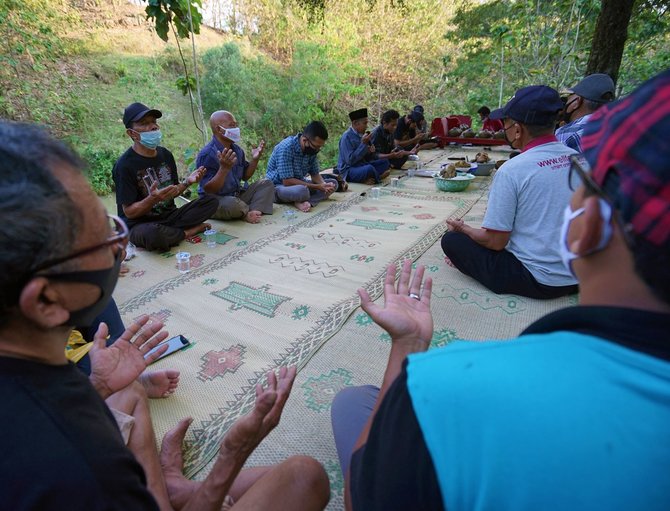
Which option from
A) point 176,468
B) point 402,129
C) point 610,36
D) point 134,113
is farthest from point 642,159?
point 402,129

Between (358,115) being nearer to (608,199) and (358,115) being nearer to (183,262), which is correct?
(183,262)

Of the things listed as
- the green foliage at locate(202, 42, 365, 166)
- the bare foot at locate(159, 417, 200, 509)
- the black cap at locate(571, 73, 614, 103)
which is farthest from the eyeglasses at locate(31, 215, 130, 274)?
the green foliage at locate(202, 42, 365, 166)

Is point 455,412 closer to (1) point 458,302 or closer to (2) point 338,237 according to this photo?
(1) point 458,302

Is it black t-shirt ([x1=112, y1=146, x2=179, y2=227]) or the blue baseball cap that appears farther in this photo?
black t-shirt ([x1=112, y1=146, x2=179, y2=227])

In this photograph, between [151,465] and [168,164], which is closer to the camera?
[151,465]

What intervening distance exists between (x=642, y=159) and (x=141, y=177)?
11.3 feet

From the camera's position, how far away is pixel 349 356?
201 centimetres

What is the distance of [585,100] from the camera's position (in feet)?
11.4

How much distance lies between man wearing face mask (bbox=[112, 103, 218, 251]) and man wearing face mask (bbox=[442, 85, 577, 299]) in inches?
94.5

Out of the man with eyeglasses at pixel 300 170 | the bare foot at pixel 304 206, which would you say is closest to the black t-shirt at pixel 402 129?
the man with eyeglasses at pixel 300 170

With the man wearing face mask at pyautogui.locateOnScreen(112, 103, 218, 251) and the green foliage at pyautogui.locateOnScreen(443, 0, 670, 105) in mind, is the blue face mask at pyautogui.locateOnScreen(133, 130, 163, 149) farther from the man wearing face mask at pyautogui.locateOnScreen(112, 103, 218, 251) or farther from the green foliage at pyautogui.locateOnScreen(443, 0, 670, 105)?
the green foliage at pyautogui.locateOnScreen(443, 0, 670, 105)

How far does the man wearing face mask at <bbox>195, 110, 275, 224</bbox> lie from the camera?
3.80 meters

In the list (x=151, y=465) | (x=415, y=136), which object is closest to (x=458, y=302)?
(x=151, y=465)

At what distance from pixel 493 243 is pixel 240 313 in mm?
1729
